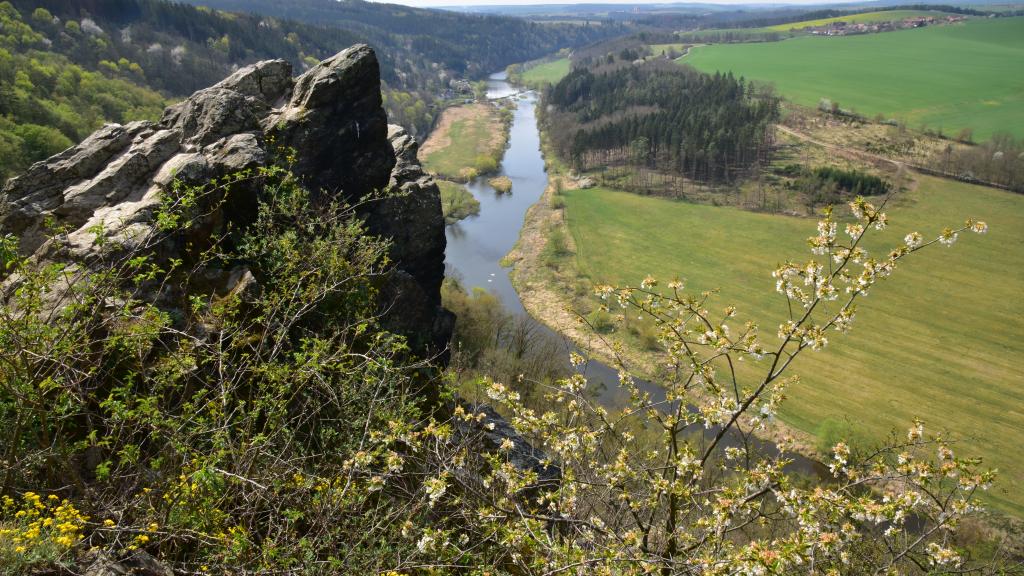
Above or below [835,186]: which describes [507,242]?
below

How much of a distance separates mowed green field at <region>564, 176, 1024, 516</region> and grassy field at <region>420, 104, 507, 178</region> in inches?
898

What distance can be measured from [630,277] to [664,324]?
149ft

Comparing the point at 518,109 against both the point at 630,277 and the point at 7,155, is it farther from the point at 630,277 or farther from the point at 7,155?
the point at 7,155

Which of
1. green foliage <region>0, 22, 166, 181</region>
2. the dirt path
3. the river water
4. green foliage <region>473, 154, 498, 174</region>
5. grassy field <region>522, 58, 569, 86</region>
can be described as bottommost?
the river water

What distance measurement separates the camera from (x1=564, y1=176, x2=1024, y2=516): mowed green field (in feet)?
108

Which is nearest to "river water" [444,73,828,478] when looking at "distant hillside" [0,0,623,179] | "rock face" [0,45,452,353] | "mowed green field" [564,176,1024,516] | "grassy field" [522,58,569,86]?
"mowed green field" [564,176,1024,516]

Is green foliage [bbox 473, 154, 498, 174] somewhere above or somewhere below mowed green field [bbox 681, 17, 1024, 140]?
below

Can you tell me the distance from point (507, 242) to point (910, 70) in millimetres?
124821

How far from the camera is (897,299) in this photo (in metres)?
45.4

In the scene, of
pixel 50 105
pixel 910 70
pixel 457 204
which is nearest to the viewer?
pixel 50 105

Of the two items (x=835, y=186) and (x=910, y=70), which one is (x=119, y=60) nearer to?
(x=835, y=186)

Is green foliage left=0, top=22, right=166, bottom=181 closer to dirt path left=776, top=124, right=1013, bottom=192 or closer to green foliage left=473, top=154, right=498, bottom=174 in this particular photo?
green foliage left=473, top=154, right=498, bottom=174

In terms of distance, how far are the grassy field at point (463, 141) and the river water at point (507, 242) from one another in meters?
3.46

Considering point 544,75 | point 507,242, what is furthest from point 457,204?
point 544,75
